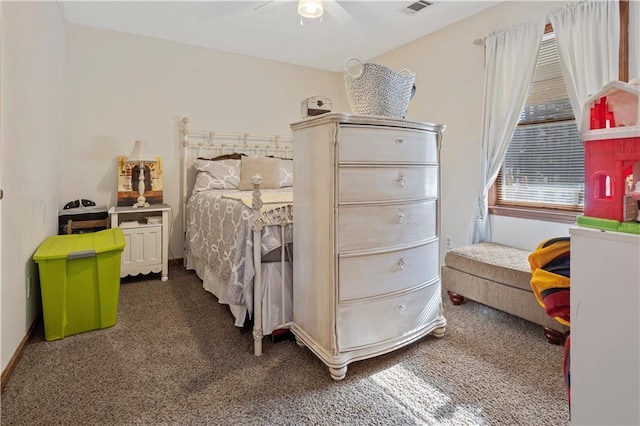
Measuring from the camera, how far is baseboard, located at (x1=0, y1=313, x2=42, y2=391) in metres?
1.63

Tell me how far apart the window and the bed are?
6.43ft

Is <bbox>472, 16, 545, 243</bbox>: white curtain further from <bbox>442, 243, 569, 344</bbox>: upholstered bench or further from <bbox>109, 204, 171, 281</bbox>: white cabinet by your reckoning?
<bbox>109, 204, 171, 281</bbox>: white cabinet

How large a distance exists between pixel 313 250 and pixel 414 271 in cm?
58

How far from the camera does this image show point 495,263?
239cm

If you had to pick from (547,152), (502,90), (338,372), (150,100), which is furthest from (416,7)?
(338,372)

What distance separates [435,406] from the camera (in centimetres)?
151

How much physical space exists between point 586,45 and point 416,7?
1.32 meters

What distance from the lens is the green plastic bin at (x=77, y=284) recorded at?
6.73ft

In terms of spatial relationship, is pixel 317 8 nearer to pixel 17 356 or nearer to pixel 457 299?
pixel 457 299

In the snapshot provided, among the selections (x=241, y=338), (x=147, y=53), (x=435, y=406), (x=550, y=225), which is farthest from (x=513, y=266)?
(x=147, y=53)

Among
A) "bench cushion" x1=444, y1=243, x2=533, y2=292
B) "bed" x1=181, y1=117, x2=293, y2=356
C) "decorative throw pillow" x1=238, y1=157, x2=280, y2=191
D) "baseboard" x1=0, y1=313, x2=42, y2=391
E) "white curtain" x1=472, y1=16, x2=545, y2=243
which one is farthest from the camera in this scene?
"decorative throw pillow" x1=238, y1=157, x2=280, y2=191

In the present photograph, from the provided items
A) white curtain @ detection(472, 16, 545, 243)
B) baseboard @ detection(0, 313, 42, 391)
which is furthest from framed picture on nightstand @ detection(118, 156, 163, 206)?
white curtain @ detection(472, 16, 545, 243)

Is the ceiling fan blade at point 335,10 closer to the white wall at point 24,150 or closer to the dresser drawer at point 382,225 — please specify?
the dresser drawer at point 382,225

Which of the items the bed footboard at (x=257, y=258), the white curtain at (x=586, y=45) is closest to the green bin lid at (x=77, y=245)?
the bed footboard at (x=257, y=258)
